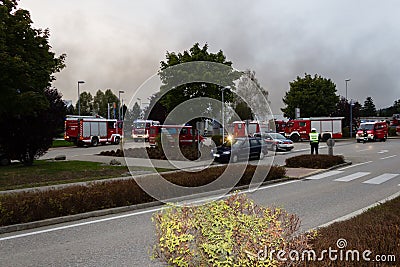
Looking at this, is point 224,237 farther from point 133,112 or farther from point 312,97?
point 312,97

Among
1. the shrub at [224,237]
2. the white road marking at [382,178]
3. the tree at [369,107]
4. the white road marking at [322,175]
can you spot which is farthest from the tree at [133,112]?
the tree at [369,107]

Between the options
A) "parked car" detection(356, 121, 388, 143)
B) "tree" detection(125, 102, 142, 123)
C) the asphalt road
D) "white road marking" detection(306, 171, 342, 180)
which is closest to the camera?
the asphalt road

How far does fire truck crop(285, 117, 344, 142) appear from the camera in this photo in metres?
50.9

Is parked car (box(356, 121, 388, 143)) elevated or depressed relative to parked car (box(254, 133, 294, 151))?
elevated

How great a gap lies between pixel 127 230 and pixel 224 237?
4.73 meters

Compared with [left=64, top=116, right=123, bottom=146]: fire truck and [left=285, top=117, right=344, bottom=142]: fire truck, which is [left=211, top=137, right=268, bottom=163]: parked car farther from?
[left=285, top=117, right=344, bottom=142]: fire truck

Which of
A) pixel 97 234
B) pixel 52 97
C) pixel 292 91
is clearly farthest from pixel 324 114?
pixel 97 234

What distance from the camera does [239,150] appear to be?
25.2 metres

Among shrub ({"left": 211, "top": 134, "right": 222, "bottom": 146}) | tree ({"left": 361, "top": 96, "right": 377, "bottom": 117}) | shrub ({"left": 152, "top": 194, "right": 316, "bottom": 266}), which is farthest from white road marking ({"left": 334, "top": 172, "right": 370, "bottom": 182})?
tree ({"left": 361, "top": 96, "right": 377, "bottom": 117})

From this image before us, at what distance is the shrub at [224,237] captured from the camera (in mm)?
3799

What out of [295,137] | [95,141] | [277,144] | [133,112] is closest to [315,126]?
[295,137]

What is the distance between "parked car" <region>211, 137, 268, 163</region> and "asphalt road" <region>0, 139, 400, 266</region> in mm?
9532

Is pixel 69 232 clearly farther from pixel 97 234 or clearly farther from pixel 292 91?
pixel 292 91

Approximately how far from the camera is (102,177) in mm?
16203
